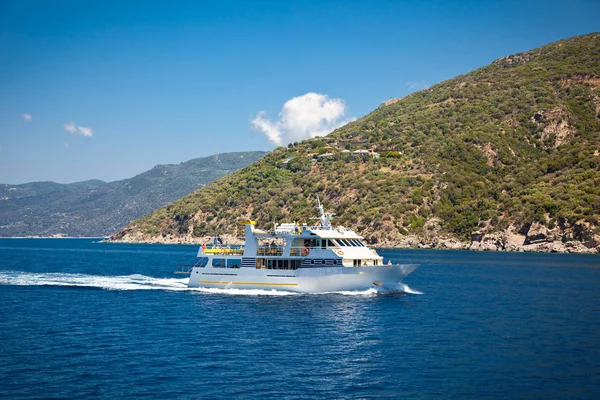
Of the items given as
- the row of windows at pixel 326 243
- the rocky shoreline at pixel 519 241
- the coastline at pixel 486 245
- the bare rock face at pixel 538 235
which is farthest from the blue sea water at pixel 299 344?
the bare rock face at pixel 538 235

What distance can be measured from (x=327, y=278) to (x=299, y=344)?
57.1 ft

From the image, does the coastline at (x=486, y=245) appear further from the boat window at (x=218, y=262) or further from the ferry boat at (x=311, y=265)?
the boat window at (x=218, y=262)

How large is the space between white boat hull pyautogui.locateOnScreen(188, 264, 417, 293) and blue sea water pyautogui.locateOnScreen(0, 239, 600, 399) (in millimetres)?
941

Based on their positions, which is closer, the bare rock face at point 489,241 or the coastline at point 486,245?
the coastline at point 486,245

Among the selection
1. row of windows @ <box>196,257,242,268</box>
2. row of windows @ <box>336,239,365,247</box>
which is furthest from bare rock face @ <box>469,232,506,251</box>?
row of windows @ <box>196,257,242,268</box>

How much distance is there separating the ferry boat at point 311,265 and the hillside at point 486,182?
8149 centimetres

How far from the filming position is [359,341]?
113 ft

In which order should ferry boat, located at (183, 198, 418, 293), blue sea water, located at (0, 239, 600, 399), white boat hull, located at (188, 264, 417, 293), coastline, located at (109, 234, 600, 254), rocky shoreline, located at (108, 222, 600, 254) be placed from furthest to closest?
coastline, located at (109, 234, 600, 254)
rocky shoreline, located at (108, 222, 600, 254)
ferry boat, located at (183, 198, 418, 293)
white boat hull, located at (188, 264, 417, 293)
blue sea water, located at (0, 239, 600, 399)

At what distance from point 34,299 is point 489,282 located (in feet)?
154

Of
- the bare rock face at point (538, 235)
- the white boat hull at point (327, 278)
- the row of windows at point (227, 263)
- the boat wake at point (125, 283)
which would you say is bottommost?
the boat wake at point (125, 283)

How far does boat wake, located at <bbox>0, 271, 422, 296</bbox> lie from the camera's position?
5238 cm

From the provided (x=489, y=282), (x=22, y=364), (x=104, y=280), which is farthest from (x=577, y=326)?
(x=104, y=280)

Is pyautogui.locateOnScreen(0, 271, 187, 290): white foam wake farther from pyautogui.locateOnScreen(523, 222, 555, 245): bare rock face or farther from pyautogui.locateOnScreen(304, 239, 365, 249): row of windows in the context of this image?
pyautogui.locateOnScreen(523, 222, 555, 245): bare rock face

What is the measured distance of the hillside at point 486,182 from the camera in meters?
129
